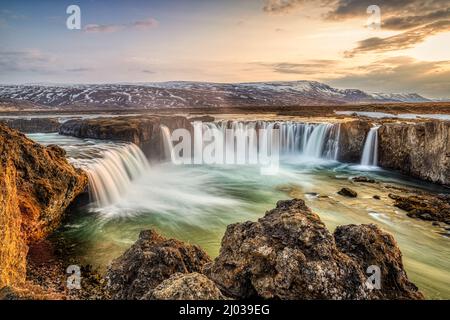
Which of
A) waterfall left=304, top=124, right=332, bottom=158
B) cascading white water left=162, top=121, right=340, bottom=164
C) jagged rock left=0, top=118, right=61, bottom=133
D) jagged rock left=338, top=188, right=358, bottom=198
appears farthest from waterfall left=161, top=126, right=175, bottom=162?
jagged rock left=338, top=188, right=358, bottom=198

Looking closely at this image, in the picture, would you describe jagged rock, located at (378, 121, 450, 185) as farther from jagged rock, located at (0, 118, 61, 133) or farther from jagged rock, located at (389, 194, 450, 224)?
jagged rock, located at (0, 118, 61, 133)

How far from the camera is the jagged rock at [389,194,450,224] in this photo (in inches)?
470

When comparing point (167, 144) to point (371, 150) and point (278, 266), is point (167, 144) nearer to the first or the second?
point (371, 150)

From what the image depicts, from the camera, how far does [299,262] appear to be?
10.3 feet

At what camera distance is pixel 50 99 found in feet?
411

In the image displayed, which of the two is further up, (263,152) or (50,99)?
(50,99)

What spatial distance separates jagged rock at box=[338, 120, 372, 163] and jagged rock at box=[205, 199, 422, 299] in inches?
830

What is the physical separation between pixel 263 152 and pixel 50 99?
12813cm

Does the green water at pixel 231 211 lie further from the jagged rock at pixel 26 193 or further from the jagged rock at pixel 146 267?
the jagged rock at pixel 146 267

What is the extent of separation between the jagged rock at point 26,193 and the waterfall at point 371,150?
20088 mm
